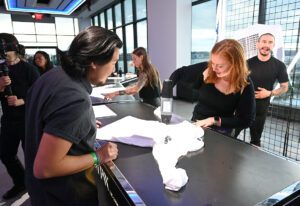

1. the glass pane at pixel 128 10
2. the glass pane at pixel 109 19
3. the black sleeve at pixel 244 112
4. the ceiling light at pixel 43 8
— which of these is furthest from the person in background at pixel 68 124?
the glass pane at pixel 109 19

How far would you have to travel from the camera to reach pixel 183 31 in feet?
17.6

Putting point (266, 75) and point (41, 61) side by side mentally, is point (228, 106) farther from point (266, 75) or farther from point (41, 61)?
point (41, 61)

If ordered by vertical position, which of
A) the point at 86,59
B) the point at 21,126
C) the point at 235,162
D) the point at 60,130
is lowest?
the point at 21,126

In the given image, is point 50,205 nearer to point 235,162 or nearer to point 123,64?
point 235,162

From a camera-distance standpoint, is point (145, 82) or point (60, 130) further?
point (145, 82)

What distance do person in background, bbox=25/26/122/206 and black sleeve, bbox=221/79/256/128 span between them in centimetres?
86

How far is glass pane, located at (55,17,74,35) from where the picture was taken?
1092 cm

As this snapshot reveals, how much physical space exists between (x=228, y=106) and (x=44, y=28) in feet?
36.6

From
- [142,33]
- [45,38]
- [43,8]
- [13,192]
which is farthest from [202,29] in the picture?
[45,38]

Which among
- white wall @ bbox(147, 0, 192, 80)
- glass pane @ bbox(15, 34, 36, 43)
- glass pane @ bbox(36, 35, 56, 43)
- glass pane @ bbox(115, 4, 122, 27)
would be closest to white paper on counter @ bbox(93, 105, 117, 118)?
white wall @ bbox(147, 0, 192, 80)

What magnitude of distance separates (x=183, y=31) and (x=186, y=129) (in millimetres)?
4630

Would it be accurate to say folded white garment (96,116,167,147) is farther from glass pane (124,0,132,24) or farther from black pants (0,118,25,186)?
glass pane (124,0,132,24)

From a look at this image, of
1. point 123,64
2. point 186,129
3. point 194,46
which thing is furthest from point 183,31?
point 186,129

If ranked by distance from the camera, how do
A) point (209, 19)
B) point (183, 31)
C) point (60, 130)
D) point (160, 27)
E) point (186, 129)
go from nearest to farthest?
point (60, 130) < point (186, 129) < point (209, 19) < point (183, 31) < point (160, 27)
